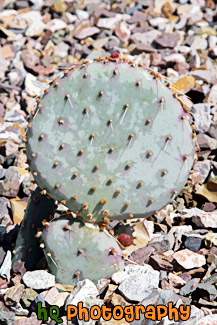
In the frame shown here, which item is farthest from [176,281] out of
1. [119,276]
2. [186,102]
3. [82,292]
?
[186,102]

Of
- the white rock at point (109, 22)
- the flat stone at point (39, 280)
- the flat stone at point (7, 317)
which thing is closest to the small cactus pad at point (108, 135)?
the flat stone at point (39, 280)

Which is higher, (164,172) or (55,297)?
(164,172)

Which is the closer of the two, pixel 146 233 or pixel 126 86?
pixel 126 86

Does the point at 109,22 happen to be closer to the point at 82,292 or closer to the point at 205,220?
the point at 205,220

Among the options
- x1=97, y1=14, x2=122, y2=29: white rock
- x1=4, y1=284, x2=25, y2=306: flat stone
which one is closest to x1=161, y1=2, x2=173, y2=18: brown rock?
x1=97, y1=14, x2=122, y2=29: white rock

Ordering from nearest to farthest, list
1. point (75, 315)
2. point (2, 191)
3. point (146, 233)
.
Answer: point (75, 315)
point (146, 233)
point (2, 191)

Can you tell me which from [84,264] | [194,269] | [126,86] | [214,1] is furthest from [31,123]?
[214,1]

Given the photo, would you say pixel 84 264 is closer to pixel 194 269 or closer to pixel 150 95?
pixel 194 269
